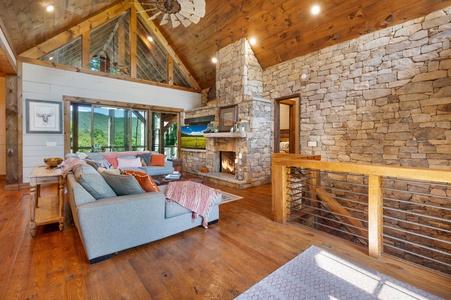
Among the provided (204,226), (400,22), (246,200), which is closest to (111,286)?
(204,226)

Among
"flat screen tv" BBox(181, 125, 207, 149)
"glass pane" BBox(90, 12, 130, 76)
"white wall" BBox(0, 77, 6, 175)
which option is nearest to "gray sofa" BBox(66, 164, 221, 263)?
"flat screen tv" BBox(181, 125, 207, 149)

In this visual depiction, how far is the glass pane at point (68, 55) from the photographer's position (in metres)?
5.48

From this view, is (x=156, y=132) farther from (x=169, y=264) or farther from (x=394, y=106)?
(x=394, y=106)

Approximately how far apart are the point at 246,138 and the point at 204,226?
306 cm

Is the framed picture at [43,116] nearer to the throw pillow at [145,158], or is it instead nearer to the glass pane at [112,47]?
the glass pane at [112,47]

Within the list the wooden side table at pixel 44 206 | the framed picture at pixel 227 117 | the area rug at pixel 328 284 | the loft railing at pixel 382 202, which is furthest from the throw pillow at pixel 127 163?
the area rug at pixel 328 284

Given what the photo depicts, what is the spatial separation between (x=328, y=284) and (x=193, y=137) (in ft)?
20.4

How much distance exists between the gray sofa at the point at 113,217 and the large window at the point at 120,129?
4.04 metres

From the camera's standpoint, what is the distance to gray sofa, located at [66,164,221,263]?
6.72ft

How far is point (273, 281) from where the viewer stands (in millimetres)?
1832

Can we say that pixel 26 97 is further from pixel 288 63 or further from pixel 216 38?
pixel 288 63

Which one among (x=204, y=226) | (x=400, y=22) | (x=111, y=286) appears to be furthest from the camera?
(x=400, y=22)

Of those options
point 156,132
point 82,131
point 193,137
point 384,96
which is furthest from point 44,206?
point 384,96

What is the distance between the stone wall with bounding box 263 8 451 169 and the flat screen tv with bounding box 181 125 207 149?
131 inches
